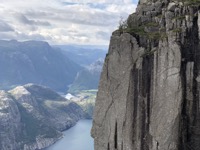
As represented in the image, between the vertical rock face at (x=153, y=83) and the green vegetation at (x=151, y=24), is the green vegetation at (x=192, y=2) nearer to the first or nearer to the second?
the vertical rock face at (x=153, y=83)

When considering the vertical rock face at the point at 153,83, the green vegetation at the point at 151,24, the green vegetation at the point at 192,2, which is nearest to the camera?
the vertical rock face at the point at 153,83

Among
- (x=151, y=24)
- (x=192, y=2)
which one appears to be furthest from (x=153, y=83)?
(x=192, y=2)

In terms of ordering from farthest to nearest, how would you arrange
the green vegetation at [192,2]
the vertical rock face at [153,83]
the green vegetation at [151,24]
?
the green vegetation at [151,24] < the green vegetation at [192,2] < the vertical rock face at [153,83]

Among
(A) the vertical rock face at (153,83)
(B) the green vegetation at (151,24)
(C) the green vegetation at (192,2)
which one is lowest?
(A) the vertical rock face at (153,83)

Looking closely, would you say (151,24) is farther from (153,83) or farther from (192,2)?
(153,83)

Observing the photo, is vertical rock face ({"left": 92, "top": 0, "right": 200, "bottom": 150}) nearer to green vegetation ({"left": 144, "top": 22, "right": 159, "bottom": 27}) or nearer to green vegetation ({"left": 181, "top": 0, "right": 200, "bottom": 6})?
green vegetation ({"left": 144, "top": 22, "right": 159, "bottom": 27})

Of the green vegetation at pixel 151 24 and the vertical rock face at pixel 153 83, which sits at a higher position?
the green vegetation at pixel 151 24

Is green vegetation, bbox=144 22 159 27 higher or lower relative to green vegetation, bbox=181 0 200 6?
lower

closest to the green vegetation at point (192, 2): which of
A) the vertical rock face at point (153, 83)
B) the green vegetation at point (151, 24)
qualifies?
the vertical rock face at point (153, 83)

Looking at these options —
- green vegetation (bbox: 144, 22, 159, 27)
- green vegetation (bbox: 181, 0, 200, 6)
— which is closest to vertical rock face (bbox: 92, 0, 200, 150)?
green vegetation (bbox: 144, 22, 159, 27)

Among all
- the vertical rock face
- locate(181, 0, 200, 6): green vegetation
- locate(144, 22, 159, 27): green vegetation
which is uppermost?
locate(181, 0, 200, 6): green vegetation
